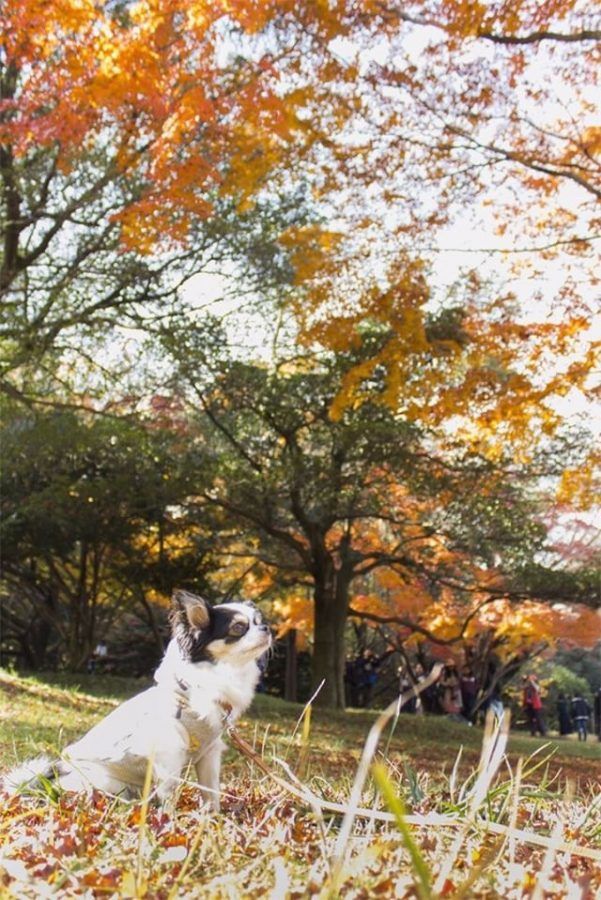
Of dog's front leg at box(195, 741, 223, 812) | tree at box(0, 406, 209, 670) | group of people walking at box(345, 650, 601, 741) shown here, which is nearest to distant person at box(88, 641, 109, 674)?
tree at box(0, 406, 209, 670)

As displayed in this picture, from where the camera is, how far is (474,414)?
8812mm

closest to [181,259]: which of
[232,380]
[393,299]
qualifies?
[232,380]

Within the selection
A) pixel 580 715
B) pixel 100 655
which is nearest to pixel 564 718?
pixel 580 715

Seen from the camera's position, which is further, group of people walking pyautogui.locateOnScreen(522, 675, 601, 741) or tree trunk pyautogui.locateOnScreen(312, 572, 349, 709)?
group of people walking pyautogui.locateOnScreen(522, 675, 601, 741)

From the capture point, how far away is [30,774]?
191 cm

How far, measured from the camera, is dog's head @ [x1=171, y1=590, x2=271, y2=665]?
2.22 meters

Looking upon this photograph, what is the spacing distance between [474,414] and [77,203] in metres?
4.92

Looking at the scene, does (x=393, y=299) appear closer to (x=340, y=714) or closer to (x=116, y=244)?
(x=116, y=244)

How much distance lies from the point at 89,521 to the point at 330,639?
432 cm

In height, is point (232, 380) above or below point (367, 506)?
above

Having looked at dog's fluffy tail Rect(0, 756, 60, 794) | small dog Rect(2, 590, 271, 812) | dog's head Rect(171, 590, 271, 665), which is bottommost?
dog's fluffy tail Rect(0, 756, 60, 794)

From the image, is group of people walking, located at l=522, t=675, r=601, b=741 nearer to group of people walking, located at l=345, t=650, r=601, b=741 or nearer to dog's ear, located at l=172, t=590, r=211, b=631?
group of people walking, located at l=345, t=650, r=601, b=741

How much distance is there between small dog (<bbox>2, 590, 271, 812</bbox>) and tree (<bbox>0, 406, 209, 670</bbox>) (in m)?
10.8

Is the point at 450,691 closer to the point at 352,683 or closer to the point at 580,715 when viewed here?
the point at 352,683
